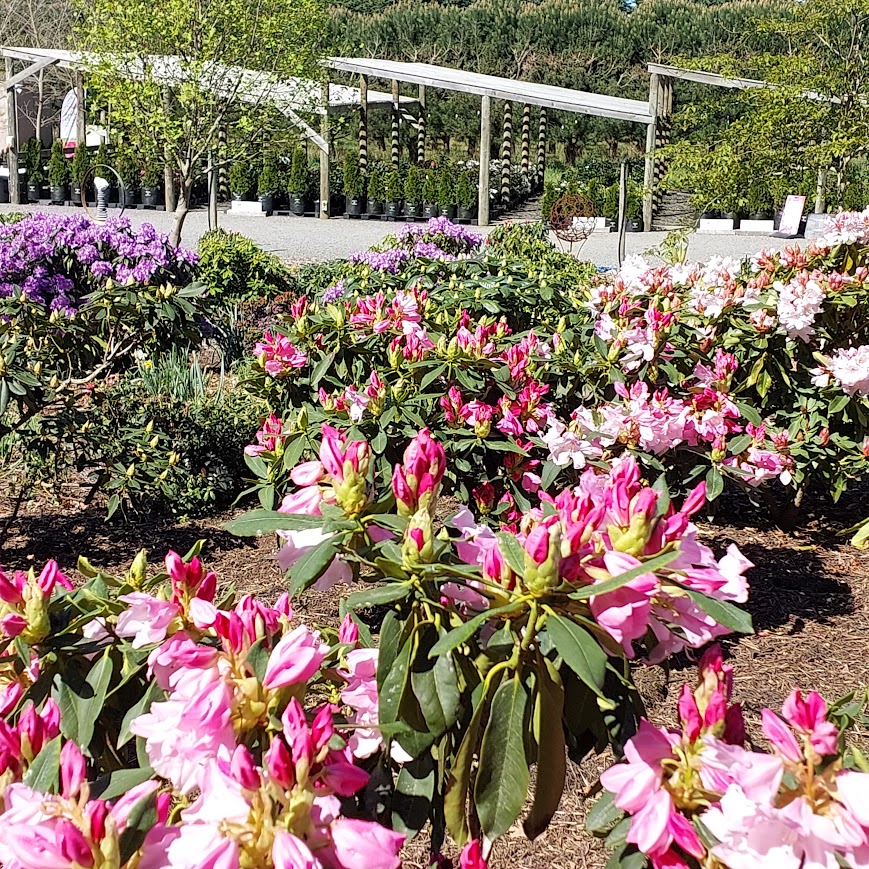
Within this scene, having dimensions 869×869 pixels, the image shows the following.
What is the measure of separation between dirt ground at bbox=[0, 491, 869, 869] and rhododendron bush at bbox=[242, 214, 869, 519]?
0.33 metres

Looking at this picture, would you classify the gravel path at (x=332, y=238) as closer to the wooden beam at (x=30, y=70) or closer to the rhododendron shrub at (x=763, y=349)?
the wooden beam at (x=30, y=70)

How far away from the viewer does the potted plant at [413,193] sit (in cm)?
1852

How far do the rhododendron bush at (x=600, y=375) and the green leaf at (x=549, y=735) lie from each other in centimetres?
155

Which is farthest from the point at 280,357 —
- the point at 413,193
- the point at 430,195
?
the point at 413,193

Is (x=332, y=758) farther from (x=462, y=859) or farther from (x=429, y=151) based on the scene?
(x=429, y=151)

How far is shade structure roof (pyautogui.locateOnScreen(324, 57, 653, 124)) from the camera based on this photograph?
Result: 1648 centimetres

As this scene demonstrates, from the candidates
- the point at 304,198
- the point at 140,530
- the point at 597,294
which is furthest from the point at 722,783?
the point at 304,198

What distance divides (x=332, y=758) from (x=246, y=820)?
0.43 feet

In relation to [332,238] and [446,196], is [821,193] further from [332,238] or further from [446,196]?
[332,238]

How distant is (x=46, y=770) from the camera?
87 centimetres

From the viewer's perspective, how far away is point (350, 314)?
3.29 m

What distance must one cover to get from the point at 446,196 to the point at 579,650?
17.8 metres

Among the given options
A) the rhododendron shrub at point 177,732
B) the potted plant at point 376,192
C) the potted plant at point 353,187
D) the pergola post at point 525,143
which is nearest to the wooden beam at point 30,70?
the potted plant at point 353,187

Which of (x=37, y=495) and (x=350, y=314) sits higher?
(x=350, y=314)
